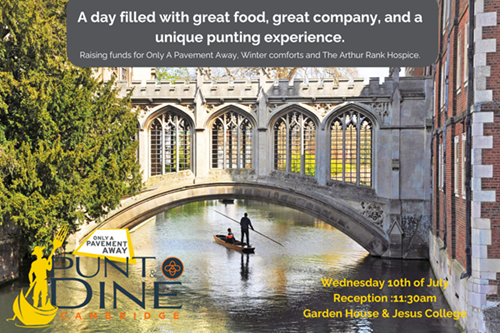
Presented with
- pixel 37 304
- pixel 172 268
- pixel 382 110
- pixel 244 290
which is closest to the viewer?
pixel 37 304

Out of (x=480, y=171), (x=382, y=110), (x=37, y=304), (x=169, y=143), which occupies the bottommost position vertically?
(x=37, y=304)

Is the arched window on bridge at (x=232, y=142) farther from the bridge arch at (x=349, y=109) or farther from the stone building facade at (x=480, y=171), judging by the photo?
the stone building facade at (x=480, y=171)

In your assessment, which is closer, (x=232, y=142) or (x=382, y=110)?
(x=382, y=110)

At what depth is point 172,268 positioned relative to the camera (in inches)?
666

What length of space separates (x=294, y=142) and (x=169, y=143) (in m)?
4.65

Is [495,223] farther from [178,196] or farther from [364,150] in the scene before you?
[178,196]

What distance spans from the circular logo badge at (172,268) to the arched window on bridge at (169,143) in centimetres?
330

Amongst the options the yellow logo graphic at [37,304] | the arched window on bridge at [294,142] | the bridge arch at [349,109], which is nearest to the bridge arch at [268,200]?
the arched window on bridge at [294,142]

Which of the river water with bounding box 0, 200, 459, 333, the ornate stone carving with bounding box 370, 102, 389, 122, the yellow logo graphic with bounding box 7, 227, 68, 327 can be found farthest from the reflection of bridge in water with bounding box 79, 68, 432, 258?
the yellow logo graphic with bounding box 7, 227, 68, 327

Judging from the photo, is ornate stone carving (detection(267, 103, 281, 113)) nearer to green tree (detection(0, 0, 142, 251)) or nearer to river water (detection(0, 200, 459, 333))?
river water (detection(0, 200, 459, 333))

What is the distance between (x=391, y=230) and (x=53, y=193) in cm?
1122

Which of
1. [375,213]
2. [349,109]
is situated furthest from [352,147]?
[375,213]

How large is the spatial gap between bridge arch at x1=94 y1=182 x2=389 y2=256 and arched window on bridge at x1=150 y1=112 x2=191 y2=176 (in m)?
0.95

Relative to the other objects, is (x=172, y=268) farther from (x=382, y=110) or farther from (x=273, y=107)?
(x=382, y=110)
